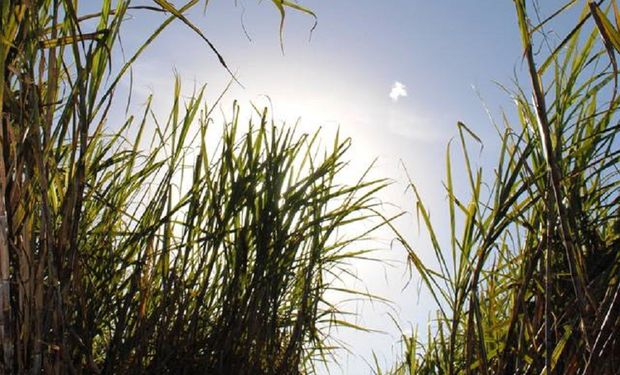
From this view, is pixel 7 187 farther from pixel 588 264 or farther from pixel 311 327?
pixel 588 264

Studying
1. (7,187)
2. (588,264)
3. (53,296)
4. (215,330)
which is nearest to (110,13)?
(7,187)

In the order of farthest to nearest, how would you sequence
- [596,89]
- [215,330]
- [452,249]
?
[215,330] → [596,89] → [452,249]

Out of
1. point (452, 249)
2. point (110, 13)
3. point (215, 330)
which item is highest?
point (110, 13)

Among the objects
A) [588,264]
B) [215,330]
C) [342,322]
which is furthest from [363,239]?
[588,264]

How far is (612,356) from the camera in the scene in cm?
105

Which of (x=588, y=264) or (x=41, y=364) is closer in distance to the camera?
(x=41, y=364)

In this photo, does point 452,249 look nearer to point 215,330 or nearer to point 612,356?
point 612,356

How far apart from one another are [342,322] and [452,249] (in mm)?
746

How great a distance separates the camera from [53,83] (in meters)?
0.99

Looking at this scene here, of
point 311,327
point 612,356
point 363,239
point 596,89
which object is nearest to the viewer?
point 612,356

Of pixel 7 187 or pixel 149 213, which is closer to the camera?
pixel 7 187

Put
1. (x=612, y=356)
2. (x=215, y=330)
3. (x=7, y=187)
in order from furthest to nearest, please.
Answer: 1. (x=215, y=330)
2. (x=612, y=356)
3. (x=7, y=187)

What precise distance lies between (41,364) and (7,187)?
0.26m

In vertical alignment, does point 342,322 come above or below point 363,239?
below
